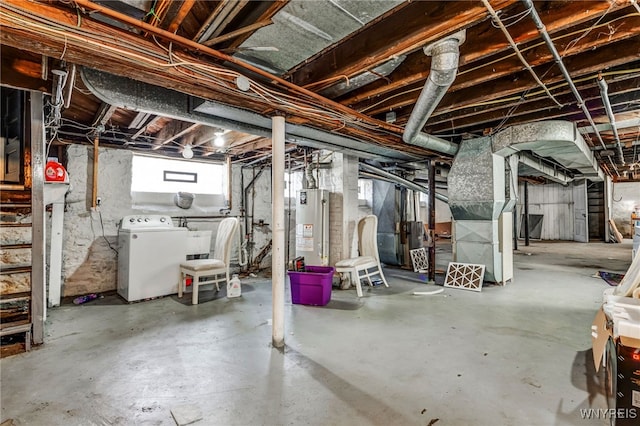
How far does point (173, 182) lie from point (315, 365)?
13.5 feet

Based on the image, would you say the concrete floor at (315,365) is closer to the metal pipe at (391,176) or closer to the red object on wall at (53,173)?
the red object on wall at (53,173)

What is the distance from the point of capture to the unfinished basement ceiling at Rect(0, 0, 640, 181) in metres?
1.56

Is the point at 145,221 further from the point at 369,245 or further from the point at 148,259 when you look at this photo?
the point at 369,245

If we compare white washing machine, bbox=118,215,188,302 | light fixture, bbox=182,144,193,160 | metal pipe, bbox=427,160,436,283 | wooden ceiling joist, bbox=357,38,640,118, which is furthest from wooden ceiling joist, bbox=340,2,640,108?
white washing machine, bbox=118,215,188,302

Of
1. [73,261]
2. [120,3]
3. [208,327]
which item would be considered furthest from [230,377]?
[73,261]

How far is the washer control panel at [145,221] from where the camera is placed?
4145mm

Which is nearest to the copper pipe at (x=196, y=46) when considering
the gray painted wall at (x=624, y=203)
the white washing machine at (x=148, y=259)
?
the white washing machine at (x=148, y=259)

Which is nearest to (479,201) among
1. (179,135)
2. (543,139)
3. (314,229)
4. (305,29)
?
(543,139)

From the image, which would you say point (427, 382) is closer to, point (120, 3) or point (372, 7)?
point (372, 7)

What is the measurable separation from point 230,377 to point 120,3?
2.26 meters

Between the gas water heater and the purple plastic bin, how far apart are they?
696 mm

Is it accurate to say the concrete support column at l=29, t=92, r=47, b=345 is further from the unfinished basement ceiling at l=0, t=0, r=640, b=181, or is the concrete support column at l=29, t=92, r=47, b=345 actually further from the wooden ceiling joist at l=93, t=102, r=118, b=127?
the wooden ceiling joist at l=93, t=102, r=118, b=127

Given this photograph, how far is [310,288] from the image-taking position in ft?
11.6

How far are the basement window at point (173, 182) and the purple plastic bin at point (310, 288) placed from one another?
2.51 m
